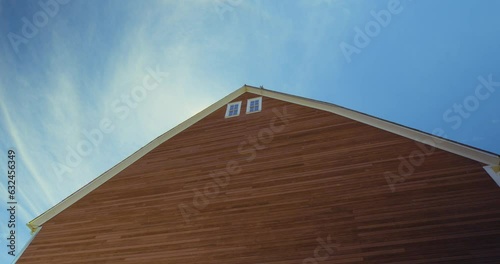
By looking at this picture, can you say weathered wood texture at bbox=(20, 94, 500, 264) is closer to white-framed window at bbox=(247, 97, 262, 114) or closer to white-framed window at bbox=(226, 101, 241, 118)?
white-framed window at bbox=(247, 97, 262, 114)

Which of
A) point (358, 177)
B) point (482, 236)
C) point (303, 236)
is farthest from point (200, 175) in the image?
point (482, 236)

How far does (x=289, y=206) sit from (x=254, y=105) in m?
3.52

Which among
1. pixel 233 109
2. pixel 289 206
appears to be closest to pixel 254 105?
pixel 233 109

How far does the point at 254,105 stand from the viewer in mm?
7500

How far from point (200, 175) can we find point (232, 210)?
4.46 ft

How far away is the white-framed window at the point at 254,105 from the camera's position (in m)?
7.30

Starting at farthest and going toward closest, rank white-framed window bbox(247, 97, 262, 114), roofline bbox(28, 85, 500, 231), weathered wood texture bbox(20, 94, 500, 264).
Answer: white-framed window bbox(247, 97, 262, 114), roofline bbox(28, 85, 500, 231), weathered wood texture bbox(20, 94, 500, 264)

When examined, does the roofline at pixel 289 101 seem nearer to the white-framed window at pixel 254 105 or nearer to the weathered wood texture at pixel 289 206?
the weathered wood texture at pixel 289 206

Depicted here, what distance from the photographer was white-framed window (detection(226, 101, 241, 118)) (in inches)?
291

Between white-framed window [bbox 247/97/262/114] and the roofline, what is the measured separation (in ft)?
0.96

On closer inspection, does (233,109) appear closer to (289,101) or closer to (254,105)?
(254,105)

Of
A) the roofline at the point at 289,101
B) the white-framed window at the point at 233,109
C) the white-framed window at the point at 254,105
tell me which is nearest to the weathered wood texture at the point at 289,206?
the roofline at the point at 289,101

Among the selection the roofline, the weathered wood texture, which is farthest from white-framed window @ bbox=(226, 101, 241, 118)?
the weathered wood texture

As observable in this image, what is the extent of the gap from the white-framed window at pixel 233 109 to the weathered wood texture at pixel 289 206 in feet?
2.21
